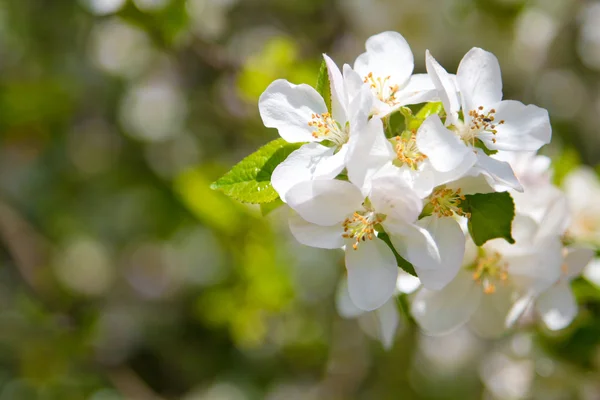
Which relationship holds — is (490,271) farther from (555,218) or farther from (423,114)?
(423,114)

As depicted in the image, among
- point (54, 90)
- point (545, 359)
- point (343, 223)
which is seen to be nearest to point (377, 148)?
point (343, 223)

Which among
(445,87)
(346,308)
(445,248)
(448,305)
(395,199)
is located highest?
(445,87)

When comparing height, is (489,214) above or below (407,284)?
above

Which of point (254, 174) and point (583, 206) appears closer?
point (254, 174)

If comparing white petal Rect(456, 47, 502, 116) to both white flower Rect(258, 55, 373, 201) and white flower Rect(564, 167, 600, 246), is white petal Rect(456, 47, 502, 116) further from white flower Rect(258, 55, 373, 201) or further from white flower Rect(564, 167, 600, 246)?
white flower Rect(564, 167, 600, 246)

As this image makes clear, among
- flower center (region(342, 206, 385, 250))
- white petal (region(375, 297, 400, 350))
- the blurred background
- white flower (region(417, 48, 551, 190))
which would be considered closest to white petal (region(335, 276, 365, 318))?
white petal (region(375, 297, 400, 350))

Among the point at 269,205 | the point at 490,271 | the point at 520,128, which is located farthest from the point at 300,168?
the point at 490,271
